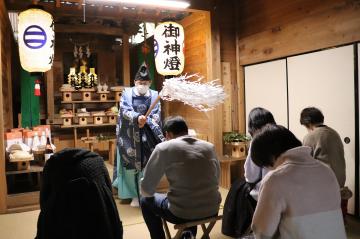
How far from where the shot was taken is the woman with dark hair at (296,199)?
5.29 ft

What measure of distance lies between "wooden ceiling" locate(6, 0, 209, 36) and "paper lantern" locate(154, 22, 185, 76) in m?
0.34

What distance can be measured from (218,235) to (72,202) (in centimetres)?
243

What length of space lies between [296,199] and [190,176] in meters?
1.18

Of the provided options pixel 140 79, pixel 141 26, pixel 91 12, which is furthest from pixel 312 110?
pixel 141 26

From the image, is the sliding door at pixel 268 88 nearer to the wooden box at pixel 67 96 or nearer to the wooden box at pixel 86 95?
the wooden box at pixel 86 95

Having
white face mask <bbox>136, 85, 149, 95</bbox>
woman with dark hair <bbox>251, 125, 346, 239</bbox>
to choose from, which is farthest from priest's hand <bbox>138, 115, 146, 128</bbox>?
woman with dark hair <bbox>251, 125, 346, 239</bbox>

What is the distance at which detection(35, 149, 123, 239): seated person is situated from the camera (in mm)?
1713

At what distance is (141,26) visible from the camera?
26.1 feet

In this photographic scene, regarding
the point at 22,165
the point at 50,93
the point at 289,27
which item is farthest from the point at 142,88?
the point at 50,93

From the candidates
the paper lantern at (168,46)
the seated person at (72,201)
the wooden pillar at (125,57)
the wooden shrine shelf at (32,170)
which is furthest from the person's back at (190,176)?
the wooden pillar at (125,57)

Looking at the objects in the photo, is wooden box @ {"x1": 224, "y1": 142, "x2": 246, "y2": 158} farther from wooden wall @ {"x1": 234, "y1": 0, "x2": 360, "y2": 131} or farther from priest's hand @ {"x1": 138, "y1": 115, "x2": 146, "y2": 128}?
priest's hand @ {"x1": 138, "y1": 115, "x2": 146, "y2": 128}

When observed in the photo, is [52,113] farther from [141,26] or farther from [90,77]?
[141,26]

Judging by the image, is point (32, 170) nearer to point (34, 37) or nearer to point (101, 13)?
point (34, 37)

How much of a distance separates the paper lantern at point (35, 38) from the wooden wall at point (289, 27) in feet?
10.4
